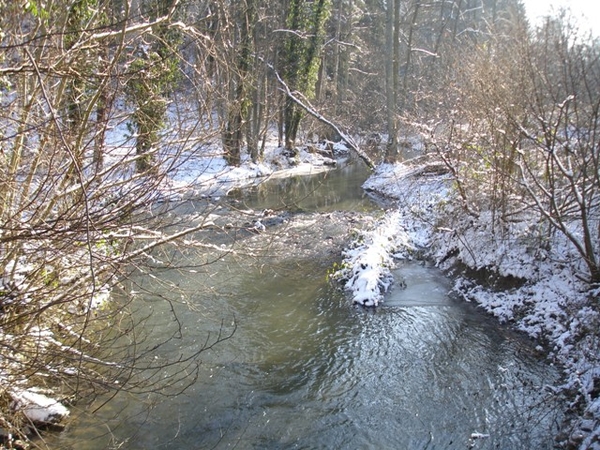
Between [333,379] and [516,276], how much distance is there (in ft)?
13.2

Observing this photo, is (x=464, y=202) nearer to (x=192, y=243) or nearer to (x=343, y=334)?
(x=343, y=334)

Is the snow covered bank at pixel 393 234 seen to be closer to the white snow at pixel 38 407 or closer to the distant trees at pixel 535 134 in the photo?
the distant trees at pixel 535 134

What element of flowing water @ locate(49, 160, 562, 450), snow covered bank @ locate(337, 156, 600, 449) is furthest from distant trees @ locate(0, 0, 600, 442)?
flowing water @ locate(49, 160, 562, 450)

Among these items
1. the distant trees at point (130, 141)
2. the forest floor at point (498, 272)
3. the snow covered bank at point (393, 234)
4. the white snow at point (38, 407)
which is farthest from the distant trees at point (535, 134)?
the white snow at point (38, 407)

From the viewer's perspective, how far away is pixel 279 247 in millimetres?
11016

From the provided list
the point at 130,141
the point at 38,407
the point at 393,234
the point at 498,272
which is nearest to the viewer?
the point at 38,407

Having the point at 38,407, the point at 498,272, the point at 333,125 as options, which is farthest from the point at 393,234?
the point at 333,125

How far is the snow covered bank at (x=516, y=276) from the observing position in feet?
17.3

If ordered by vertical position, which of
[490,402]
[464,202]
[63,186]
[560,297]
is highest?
[63,186]

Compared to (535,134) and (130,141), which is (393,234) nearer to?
(535,134)

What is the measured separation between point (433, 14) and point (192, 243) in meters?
42.7

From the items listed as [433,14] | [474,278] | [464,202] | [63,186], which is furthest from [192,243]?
[433,14]

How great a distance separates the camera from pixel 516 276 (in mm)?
7895

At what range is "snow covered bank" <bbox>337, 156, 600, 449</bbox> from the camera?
5.27 meters
